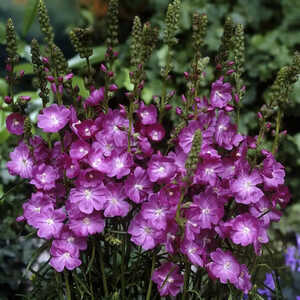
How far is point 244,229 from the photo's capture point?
1626 mm

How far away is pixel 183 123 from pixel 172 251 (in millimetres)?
365

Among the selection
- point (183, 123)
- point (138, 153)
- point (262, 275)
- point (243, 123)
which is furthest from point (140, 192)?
point (243, 123)

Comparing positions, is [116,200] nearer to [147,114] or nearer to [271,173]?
[147,114]

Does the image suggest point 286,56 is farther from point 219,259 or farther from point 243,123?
point 219,259

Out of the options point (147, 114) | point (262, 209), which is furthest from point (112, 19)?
point (262, 209)

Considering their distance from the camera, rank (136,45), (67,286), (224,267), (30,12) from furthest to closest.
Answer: (30,12)
(67,286)
(224,267)
(136,45)

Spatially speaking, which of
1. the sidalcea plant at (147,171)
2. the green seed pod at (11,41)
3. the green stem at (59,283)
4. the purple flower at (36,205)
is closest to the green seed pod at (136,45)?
the sidalcea plant at (147,171)

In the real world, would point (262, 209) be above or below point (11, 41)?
below

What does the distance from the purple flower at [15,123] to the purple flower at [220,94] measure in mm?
584

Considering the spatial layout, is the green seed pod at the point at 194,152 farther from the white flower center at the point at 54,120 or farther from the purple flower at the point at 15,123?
the purple flower at the point at 15,123

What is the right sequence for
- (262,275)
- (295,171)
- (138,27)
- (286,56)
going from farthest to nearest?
(295,171) < (286,56) < (262,275) < (138,27)

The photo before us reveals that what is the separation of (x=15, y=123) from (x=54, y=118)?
15 centimetres

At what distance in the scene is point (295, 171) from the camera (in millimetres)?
Answer: 4133

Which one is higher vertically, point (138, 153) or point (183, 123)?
point (183, 123)
